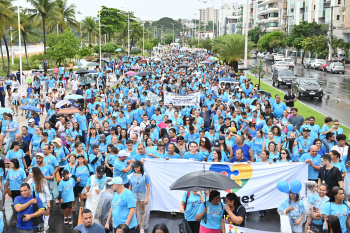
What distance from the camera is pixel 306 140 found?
10.8 meters

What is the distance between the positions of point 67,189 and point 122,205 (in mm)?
2356

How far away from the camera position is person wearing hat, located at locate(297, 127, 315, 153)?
35.1 feet

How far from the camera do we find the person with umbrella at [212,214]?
6.52 meters

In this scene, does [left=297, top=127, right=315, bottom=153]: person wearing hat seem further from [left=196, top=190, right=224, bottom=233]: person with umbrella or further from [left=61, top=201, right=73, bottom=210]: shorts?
[left=61, top=201, right=73, bottom=210]: shorts

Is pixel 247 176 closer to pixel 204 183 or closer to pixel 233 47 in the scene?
pixel 204 183

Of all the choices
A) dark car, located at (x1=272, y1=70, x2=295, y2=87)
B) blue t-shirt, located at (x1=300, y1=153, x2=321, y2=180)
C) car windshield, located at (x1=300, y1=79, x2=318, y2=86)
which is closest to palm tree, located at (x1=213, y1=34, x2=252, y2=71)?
dark car, located at (x1=272, y1=70, x2=295, y2=87)

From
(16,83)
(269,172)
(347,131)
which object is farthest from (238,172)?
(16,83)

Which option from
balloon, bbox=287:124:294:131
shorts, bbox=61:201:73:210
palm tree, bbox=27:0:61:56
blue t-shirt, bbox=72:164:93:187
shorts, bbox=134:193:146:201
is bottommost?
shorts, bbox=61:201:73:210

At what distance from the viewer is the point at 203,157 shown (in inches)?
391

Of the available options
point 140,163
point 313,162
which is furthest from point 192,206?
point 313,162

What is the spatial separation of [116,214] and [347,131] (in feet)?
44.5

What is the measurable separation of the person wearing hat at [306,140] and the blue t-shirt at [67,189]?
222 inches

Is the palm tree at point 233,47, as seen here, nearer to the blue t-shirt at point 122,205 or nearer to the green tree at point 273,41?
the blue t-shirt at point 122,205

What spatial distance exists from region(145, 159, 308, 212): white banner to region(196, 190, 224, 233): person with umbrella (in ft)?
7.58
